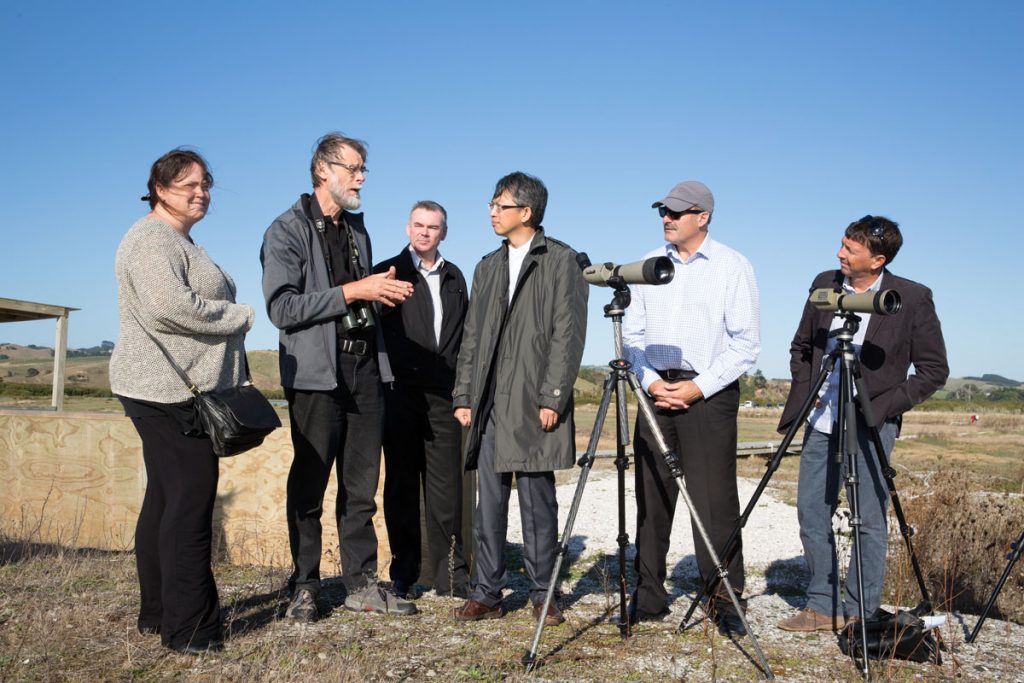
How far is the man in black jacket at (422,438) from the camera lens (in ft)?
18.0

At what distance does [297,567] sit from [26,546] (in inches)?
112

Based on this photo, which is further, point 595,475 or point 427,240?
point 595,475

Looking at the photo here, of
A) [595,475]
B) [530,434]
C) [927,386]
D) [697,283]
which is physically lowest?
[595,475]

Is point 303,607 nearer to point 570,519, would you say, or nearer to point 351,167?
point 570,519

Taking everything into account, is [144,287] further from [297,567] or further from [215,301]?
[297,567]

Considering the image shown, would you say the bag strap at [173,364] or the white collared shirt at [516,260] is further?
the white collared shirt at [516,260]

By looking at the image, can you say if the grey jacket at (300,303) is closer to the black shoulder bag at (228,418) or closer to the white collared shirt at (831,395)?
the black shoulder bag at (228,418)

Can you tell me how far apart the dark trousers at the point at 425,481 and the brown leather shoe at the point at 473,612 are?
0.70 metres

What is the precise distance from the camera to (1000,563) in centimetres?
657

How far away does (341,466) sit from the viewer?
4738 millimetres

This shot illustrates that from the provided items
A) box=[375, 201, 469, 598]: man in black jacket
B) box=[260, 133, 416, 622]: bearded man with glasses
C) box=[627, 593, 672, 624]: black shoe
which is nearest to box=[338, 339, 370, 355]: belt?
box=[260, 133, 416, 622]: bearded man with glasses

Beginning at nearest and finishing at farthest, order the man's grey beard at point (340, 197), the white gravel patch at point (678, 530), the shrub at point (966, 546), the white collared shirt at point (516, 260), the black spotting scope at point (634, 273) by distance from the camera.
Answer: the black spotting scope at point (634, 273) < the man's grey beard at point (340, 197) < the white collared shirt at point (516, 260) < the shrub at point (966, 546) < the white gravel patch at point (678, 530)

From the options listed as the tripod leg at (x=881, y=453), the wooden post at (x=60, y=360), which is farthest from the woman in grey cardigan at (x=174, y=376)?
the wooden post at (x=60, y=360)

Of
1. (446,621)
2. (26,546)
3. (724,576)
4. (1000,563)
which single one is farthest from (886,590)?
(26,546)
